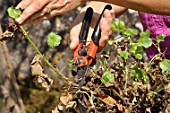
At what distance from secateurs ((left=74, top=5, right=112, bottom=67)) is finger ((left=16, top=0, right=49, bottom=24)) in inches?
8.7

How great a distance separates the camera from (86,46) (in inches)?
50.1

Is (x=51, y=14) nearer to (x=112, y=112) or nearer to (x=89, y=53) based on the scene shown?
(x=89, y=53)

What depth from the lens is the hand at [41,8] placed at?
1.07 metres

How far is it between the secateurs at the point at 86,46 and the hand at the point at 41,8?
0.16m

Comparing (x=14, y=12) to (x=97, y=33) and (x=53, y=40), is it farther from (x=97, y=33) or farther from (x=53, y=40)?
(x=97, y=33)

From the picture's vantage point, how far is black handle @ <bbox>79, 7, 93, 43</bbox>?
4.21 feet

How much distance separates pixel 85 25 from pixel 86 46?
0.07m

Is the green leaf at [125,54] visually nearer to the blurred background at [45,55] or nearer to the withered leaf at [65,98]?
the withered leaf at [65,98]

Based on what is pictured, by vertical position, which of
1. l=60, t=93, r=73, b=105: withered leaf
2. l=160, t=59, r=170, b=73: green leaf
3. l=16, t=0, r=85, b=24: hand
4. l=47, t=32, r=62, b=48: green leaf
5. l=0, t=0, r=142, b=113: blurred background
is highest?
l=16, t=0, r=85, b=24: hand

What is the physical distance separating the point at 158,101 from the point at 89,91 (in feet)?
0.67

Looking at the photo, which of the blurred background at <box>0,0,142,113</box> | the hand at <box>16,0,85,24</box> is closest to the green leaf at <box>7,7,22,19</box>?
the hand at <box>16,0,85,24</box>

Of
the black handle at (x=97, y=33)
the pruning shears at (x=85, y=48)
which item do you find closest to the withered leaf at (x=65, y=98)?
the pruning shears at (x=85, y=48)

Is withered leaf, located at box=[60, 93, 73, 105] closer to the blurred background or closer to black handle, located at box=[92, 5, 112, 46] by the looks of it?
black handle, located at box=[92, 5, 112, 46]

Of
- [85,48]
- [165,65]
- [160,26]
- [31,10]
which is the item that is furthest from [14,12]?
[160,26]
